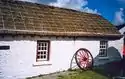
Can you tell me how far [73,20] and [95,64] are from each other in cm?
468

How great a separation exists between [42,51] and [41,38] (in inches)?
41.7

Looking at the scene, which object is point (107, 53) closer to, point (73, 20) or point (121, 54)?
point (121, 54)

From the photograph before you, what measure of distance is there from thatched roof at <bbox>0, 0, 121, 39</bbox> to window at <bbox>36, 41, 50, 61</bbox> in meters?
0.84

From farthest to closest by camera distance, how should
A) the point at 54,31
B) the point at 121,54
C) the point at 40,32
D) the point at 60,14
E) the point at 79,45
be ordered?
the point at 121,54
the point at 60,14
the point at 79,45
the point at 54,31
the point at 40,32

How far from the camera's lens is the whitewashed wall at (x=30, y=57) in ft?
53.4

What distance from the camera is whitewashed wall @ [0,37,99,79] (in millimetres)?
16266

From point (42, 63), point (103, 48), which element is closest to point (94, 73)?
point (42, 63)

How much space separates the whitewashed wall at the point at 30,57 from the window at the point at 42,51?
1.07ft

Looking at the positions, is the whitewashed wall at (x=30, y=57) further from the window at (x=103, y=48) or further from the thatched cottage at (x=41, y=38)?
the window at (x=103, y=48)

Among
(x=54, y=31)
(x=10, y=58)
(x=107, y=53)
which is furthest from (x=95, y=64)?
(x=10, y=58)

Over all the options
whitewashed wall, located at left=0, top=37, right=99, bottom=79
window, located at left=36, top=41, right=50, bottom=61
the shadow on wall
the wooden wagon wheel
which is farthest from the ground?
window, located at left=36, top=41, right=50, bottom=61

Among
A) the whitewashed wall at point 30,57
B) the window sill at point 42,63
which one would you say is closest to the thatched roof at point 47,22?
the whitewashed wall at point 30,57

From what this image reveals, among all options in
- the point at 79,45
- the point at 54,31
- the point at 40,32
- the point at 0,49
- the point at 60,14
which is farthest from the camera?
the point at 60,14

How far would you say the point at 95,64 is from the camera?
2186cm
